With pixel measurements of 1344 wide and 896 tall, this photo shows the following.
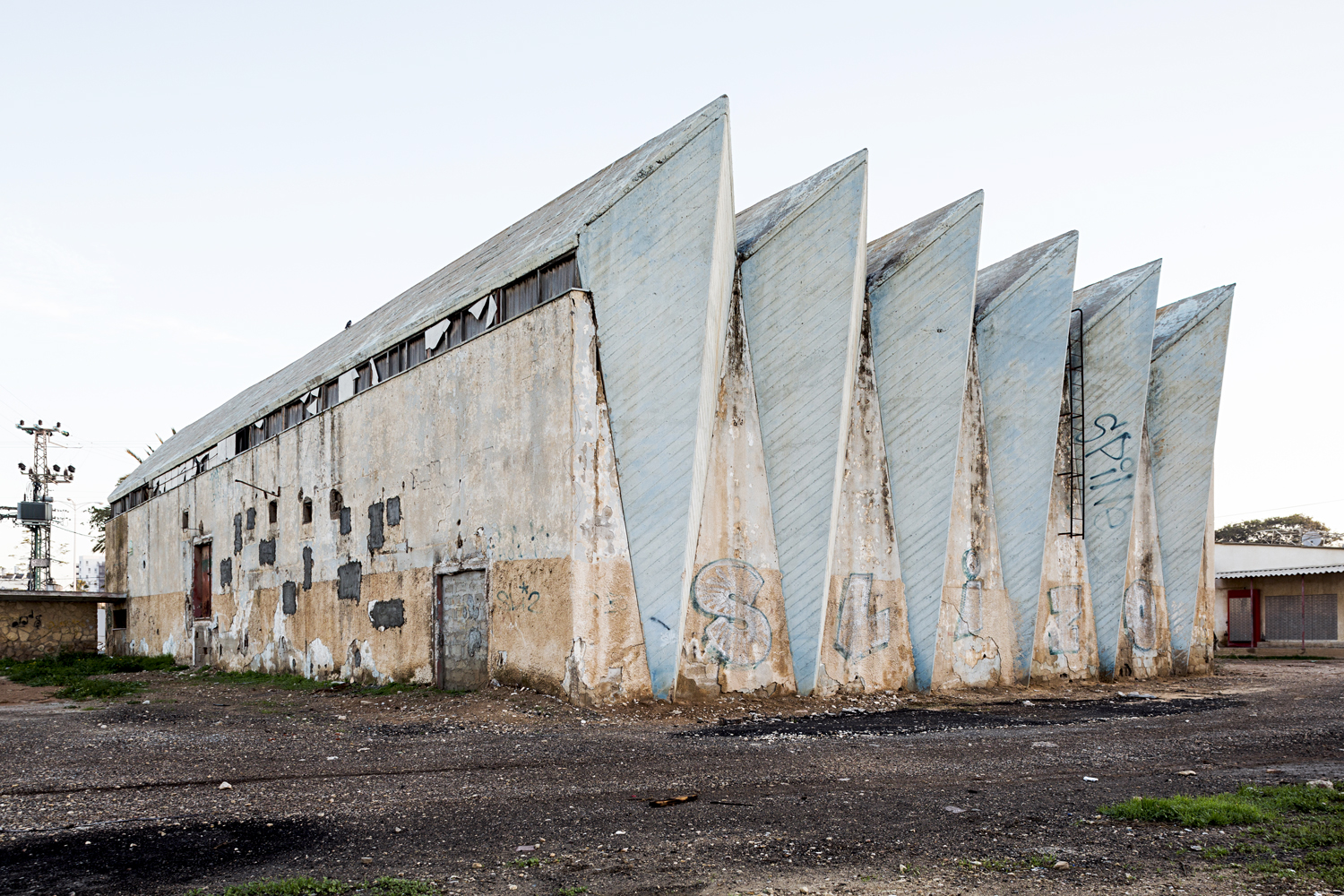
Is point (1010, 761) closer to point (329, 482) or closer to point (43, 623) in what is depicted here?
point (329, 482)

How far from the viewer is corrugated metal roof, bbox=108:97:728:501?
1293 cm

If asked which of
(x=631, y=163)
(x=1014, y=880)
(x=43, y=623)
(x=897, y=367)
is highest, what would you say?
(x=631, y=163)

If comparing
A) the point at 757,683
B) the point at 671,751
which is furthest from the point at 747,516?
the point at 671,751

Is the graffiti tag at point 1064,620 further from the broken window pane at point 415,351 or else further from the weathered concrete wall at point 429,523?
the broken window pane at point 415,351

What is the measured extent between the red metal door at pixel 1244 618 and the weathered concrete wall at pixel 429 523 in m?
25.5

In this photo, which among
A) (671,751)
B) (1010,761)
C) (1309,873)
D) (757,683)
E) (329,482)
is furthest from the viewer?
(329,482)

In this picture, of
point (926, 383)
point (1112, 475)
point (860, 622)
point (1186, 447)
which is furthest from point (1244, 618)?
point (860, 622)

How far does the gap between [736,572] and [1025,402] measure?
21.9 feet

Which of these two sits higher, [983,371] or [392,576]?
[983,371]

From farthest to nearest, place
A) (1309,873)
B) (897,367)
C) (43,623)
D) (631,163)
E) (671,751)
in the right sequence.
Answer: (43,623)
(897,367)
(631,163)
(671,751)
(1309,873)

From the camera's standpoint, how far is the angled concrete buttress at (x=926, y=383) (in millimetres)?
15477

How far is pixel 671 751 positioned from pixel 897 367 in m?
8.50

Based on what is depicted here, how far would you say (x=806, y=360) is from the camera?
558 inches

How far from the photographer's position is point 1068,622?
58.1 ft
